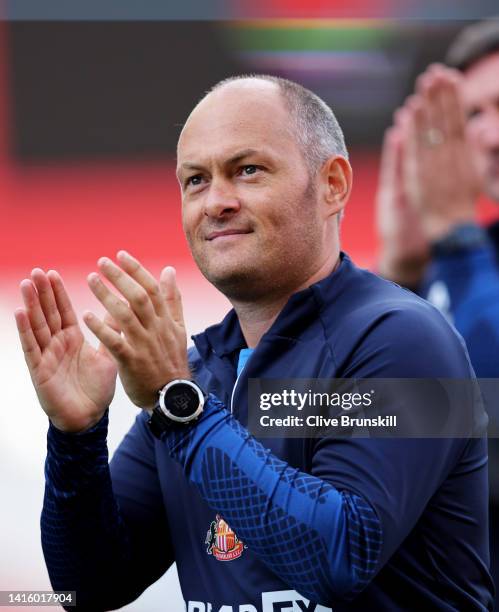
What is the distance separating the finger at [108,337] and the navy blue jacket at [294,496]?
0.44ft

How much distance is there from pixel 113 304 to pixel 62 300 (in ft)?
0.95

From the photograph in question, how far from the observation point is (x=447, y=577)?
1.35 metres

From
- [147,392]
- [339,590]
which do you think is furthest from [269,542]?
[147,392]

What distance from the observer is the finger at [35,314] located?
147 centimetres

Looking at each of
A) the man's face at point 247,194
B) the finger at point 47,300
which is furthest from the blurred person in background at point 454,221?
the finger at point 47,300

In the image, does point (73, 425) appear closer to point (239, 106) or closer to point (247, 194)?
point (247, 194)

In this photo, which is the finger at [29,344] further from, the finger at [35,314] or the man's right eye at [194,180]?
the man's right eye at [194,180]

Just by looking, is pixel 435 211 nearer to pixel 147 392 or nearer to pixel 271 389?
pixel 271 389

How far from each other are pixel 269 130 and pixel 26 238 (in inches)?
130

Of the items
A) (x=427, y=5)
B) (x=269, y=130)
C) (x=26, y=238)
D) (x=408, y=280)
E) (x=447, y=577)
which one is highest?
(x=427, y=5)

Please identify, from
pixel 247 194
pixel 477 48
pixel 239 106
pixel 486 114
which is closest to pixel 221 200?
pixel 247 194

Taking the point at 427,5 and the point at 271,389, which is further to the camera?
the point at 427,5

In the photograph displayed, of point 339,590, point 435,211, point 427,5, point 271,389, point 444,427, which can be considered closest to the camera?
point 339,590

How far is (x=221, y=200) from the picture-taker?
1.49 m
